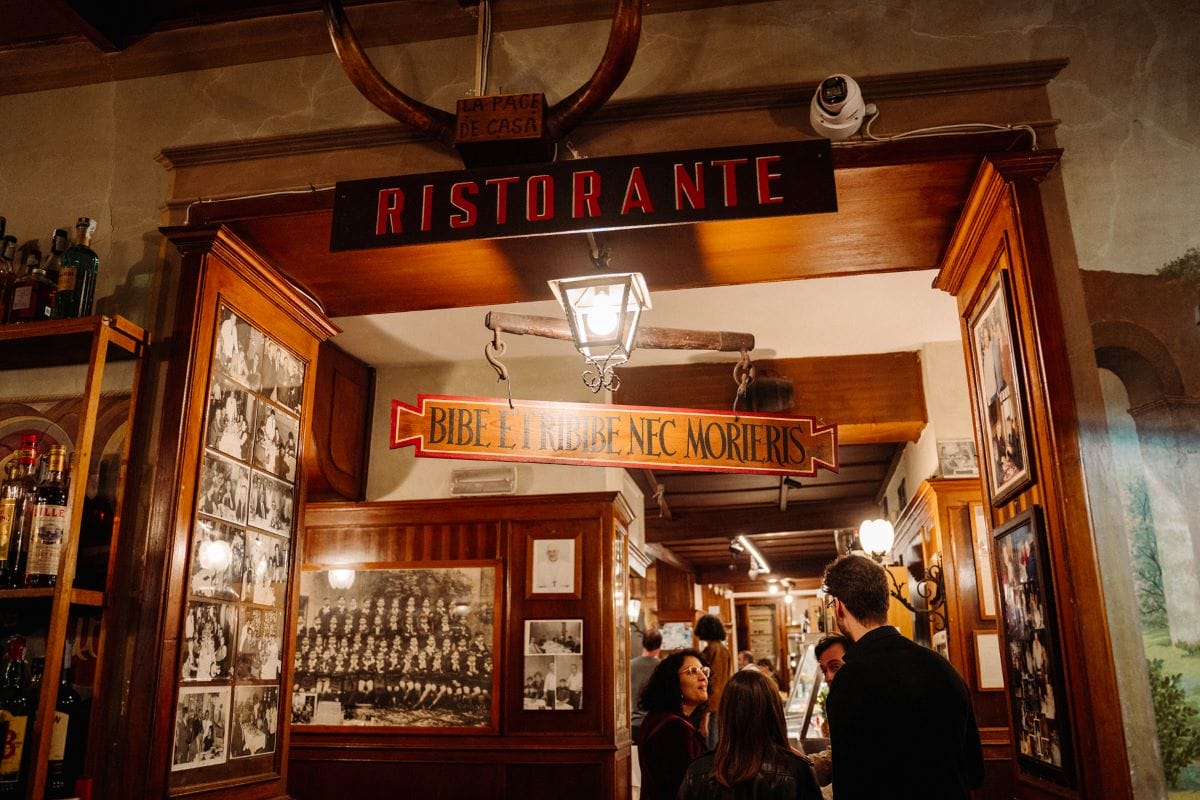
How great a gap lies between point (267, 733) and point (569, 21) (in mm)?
2770

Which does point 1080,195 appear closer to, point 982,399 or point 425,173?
point 982,399

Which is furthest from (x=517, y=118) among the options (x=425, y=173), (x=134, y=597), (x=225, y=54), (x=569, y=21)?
(x=134, y=597)

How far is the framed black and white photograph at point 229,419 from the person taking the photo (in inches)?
117

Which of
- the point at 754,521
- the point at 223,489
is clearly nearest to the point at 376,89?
the point at 223,489

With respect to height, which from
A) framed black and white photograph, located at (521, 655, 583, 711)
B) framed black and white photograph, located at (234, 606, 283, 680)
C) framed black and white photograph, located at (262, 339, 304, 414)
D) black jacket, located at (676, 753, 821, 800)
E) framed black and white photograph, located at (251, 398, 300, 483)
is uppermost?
framed black and white photograph, located at (262, 339, 304, 414)

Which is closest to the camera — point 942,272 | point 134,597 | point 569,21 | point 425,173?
point 134,597

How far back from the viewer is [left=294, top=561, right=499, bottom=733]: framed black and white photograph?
580 cm

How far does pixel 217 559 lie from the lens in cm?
293

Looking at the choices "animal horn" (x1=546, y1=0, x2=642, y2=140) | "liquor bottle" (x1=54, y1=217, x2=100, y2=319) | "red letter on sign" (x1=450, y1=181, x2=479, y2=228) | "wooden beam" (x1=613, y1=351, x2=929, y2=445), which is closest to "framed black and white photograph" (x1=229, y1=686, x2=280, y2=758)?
"liquor bottle" (x1=54, y1=217, x2=100, y2=319)

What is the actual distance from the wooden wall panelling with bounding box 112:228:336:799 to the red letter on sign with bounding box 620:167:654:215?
1384 millimetres

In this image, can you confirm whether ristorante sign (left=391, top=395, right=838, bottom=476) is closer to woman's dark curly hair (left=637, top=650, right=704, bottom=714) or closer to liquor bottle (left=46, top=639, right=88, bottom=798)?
woman's dark curly hair (left=637, top=650, right=704, bottom=714)

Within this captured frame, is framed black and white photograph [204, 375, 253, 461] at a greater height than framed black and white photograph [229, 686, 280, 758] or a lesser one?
greater

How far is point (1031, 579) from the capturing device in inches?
101

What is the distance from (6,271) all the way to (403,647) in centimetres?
364
